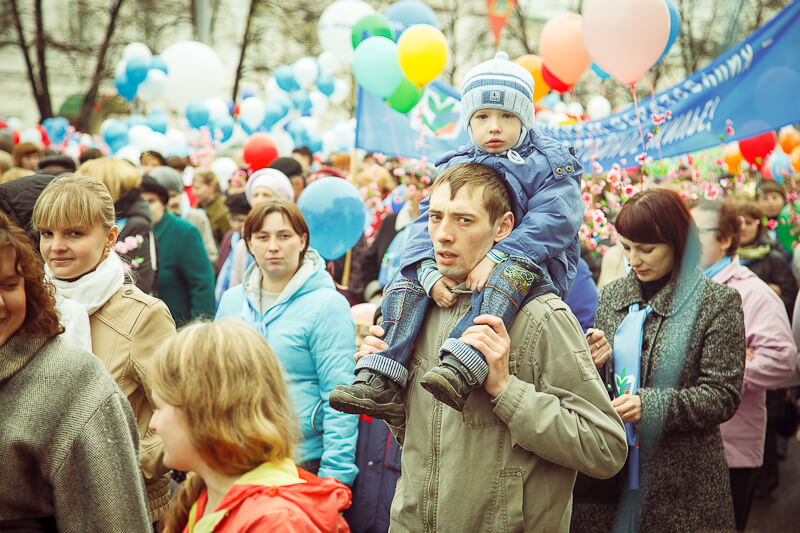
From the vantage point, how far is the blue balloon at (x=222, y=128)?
1304 centimetres

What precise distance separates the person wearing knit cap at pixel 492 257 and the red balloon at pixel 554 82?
483 cm

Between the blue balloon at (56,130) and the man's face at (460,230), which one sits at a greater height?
the man's face at (460,230)

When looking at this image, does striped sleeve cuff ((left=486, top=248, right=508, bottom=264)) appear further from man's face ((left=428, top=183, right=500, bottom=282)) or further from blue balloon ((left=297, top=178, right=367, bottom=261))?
blue balloon ((left=297, top=178, right=367, bottom=261))

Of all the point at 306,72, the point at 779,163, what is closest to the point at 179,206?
the point at 779,163

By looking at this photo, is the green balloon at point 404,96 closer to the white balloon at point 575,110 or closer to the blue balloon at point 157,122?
the white balloon at point 575,110

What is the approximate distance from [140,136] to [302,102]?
3.79m

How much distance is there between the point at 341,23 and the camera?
10.5 metres

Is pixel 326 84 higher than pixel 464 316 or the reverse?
higher

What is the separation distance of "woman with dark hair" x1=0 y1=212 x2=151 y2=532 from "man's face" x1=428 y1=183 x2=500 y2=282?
1000 mm

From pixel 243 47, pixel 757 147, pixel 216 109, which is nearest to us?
pixel 757 147

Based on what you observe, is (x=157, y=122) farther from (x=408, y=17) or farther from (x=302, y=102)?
(x=408, y=17)

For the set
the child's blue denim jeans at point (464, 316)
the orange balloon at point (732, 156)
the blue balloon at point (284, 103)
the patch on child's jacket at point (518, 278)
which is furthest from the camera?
Answer: the blue balloon at point (284, 103)

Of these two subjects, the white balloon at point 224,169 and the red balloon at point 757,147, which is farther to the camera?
the white balloon at point 224,169

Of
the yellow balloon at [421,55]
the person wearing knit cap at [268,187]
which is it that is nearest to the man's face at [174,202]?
the person wearing knit cap at [268,187]
